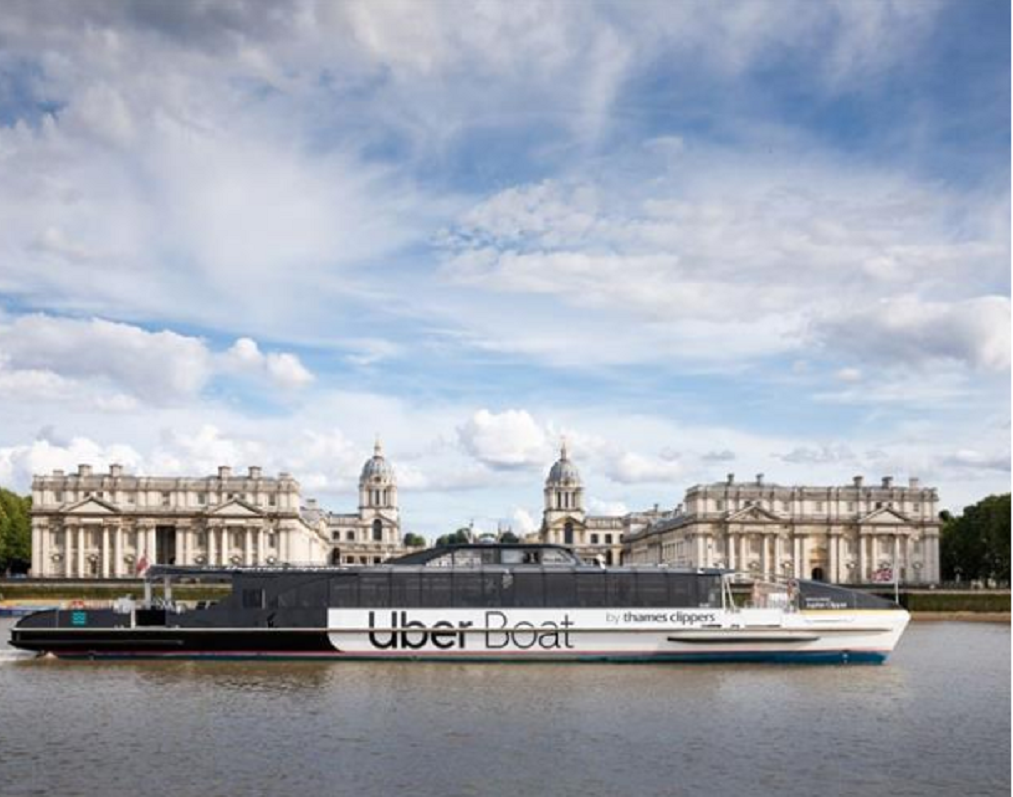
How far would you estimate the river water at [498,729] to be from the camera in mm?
30375

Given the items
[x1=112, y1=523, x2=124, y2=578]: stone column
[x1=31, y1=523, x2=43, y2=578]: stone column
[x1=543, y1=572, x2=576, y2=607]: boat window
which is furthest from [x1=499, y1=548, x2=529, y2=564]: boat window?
[x1=31, y1=523, x2=43, y2=578]: stone column

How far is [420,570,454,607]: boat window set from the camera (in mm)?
55719

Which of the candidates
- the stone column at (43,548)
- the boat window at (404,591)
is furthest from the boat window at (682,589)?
the stone column at (43,548)

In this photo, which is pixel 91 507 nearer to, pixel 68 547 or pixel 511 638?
pixel 68 547

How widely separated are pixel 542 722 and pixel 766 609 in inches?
767

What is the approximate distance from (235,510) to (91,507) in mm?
16733

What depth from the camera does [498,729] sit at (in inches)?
1457

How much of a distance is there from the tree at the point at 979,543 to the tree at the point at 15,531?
110m

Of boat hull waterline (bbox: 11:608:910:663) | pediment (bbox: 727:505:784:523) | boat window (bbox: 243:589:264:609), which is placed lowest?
boat hull waterline (bbox: 11:608:910:663)

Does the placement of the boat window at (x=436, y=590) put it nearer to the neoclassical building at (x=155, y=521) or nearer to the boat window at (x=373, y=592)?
the boat window at (x=373, y=592)

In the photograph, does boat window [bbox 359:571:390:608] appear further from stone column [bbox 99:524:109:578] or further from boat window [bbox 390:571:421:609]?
stone column [bbox 99:524:109:578]

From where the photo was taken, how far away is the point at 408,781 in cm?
3012

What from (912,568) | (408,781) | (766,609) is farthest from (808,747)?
(912,568)

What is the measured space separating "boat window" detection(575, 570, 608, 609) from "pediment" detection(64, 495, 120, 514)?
116023mm
